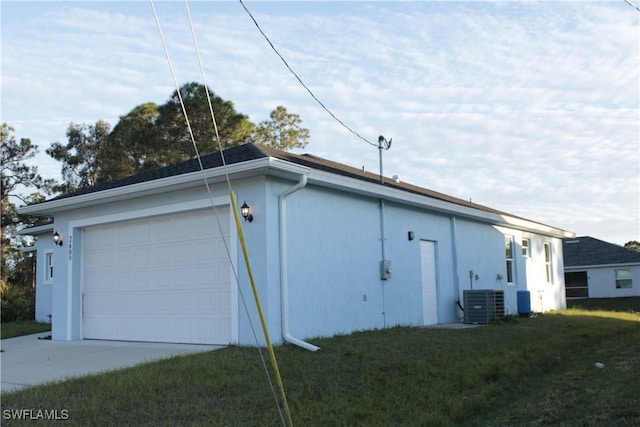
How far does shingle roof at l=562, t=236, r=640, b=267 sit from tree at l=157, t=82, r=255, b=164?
67.5 feet

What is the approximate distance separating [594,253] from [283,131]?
19204 millimetres

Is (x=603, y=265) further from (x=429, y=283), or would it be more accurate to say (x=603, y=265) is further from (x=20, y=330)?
(x=20, y=330)

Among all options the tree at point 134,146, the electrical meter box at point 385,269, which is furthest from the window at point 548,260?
the tree at point 134,146

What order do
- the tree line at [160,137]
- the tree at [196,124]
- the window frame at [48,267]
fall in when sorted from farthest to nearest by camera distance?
the tree line at [160,137] < the tree at [196,124] < the window frame at [48,267]

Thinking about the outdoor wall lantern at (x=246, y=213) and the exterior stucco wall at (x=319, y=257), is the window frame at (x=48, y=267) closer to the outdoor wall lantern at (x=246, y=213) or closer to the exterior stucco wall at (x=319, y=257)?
the exterior stucco wall at (x=319, y=257)

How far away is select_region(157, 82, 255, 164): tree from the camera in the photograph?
26.2m

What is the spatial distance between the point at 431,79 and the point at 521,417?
818 centimetres

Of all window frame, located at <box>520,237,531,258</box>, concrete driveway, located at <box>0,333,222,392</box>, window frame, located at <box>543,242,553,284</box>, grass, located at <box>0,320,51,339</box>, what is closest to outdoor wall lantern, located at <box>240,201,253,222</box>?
concrete driveway, located at <box>0,333,222,392</box>

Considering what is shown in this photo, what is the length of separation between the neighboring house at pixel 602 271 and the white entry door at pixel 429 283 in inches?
884

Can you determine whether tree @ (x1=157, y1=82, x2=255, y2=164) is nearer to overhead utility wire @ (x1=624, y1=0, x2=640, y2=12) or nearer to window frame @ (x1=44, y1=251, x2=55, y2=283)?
window frame @ (x1=44, y1=251, x2=55, y2=283)

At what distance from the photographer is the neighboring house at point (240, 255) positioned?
10.2 meters

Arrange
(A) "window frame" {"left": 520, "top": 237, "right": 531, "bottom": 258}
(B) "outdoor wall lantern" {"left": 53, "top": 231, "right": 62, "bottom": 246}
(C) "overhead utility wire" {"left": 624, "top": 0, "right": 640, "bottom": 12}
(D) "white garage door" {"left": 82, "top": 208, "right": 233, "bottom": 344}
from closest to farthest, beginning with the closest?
(C) "overhead utility wire" {"left": 624, "top": 0, "right": 640, "bottom": 12} < (D) "white garage door" {"left": 82, "top": 208, "right": 233, "bottom": 344} < (B) "outdoor wall lantern" {"left": 53, "top": 231, "right": 62, "bottom": 246} < (A) "window frame" {"left": 520, "top": 237, "right": 531, "bottom": 258}

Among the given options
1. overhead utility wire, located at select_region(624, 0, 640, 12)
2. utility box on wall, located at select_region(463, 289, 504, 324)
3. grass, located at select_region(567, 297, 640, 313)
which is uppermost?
overhead utility wire, located at select_region(624, 0, 640, 12)

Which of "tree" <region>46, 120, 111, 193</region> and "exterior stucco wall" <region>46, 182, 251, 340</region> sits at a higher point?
"tree" <region>46, 120, 111, 193</region>
